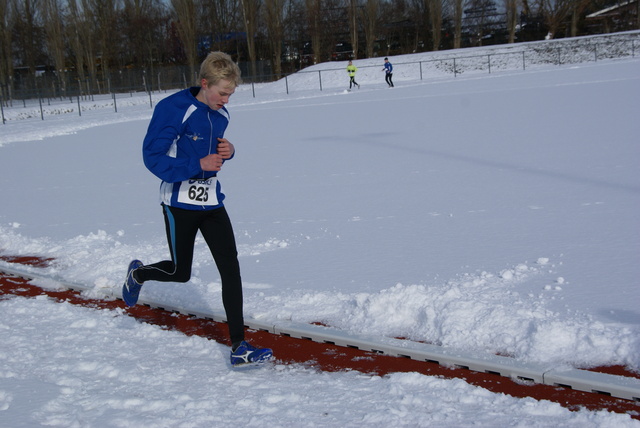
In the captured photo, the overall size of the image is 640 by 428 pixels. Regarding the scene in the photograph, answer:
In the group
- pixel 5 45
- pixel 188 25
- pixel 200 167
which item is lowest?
pixel 200 167

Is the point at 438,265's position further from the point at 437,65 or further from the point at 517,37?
the point at 517,37

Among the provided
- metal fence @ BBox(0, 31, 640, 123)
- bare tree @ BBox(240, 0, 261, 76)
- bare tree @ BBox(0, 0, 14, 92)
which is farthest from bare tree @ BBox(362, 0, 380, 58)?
bare tree @ BBox(0, 0, 14, 92)

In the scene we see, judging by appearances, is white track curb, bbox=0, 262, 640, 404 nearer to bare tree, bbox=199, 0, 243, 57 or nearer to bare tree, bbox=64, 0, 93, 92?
bare tree, bbox=64, 0, 93, 92

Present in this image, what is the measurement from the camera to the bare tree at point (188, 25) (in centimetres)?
5466

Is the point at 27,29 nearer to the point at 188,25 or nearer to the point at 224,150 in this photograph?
the point at 188,25

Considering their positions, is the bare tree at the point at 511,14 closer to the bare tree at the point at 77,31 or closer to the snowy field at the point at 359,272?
the bare tree at the point at 77,31

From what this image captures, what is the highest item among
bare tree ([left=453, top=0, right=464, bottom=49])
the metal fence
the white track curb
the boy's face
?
bare tree ([left=453, top=0, right=464, bottom=49])

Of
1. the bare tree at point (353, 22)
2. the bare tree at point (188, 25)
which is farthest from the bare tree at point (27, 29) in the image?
the bare tree at point (353, 22)

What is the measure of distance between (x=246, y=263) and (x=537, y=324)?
9.36 feet

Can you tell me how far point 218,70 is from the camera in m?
3.59

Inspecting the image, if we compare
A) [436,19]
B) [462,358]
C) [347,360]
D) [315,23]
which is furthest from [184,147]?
[315,23]

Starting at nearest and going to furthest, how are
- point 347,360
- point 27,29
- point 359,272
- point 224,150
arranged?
point 224,150
point 347,360
point 359,272
point 27,29

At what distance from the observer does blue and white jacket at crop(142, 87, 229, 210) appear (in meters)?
3.67

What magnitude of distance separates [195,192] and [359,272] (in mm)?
2094
